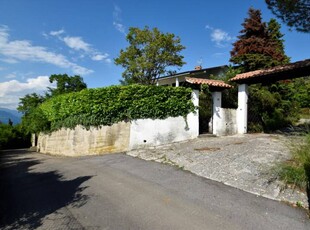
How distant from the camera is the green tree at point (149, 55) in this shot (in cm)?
2391

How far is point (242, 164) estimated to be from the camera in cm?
692

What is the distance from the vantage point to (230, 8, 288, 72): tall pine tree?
19.3m

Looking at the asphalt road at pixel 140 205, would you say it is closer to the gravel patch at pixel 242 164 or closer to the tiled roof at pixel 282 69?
the gravel patch at pixel 242 164

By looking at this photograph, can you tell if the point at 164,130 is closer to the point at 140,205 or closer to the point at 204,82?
the point at 204,82

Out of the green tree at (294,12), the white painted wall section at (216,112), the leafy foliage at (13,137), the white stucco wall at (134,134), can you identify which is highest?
the green tree at (294,12)

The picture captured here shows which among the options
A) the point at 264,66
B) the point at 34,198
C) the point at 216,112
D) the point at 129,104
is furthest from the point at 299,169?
the point at 264,66

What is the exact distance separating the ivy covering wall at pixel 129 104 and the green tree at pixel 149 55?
11.9m

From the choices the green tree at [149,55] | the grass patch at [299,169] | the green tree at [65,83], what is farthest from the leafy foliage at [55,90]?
the grass patch at [299,169]

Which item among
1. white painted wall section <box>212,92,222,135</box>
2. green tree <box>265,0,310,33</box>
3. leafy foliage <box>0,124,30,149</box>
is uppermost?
green tree <box>265,0,310,33</box>

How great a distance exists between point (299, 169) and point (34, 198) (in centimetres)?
604

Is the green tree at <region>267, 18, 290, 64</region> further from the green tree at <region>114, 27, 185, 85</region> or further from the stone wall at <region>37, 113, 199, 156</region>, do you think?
the stone wall at <region>37, 113, 199, 156</region>

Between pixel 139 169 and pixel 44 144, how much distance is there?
614 inches

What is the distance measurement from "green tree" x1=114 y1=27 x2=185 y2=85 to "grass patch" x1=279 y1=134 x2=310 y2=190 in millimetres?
19166

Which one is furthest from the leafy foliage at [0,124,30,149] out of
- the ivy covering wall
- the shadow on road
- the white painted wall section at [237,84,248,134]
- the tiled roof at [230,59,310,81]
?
the tiled roof at [230,59,310,81]
